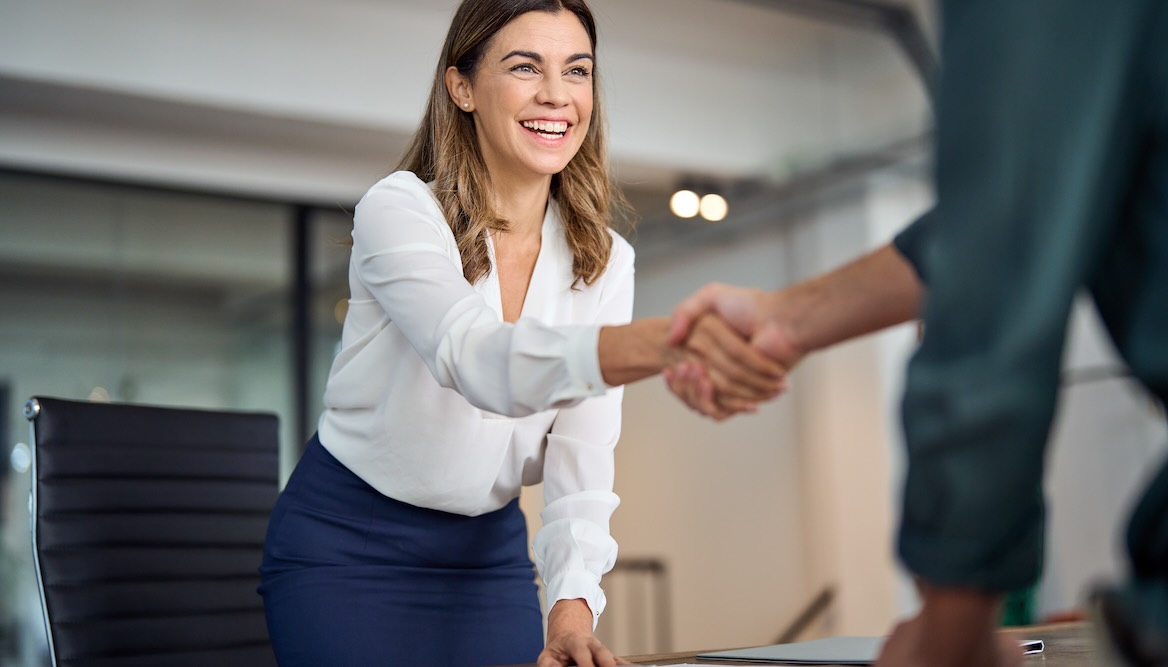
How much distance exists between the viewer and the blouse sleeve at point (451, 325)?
117 centimetres

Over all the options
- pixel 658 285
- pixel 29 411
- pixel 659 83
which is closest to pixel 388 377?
pixel 29 411

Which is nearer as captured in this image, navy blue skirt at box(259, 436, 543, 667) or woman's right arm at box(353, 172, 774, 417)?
woman's right arm at box(353, 172, 774, 417)

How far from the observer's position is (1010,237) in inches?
23.2

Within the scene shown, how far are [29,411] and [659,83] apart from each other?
4.41 m

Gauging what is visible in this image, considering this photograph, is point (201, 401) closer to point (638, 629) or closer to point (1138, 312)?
point (638, 629)

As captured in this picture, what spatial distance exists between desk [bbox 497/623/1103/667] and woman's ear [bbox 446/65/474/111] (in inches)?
33.5

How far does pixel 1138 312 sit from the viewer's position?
1.99 feet

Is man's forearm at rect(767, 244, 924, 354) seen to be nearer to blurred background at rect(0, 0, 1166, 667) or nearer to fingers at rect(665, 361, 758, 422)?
fingers at rect(665, 361, 758, 422)

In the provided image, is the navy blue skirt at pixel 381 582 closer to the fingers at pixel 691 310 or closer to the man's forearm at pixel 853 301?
the fingers at pixel 691 310

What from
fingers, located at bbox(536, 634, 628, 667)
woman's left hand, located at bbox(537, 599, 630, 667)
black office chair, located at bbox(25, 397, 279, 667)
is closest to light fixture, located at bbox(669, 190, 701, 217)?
black office chair, located at bbox(25, 397, 279, 667)

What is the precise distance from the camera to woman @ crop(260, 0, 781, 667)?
1426 mm

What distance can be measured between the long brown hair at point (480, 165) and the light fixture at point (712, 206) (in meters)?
4.18

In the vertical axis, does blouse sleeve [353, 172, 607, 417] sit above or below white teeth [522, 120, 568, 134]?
below

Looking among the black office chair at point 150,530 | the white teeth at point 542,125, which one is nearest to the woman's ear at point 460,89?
the white teeth at point 542,125
